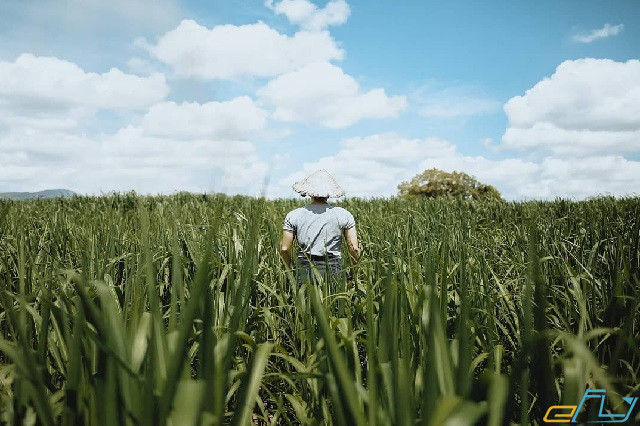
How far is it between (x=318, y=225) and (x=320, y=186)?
1.20 feet

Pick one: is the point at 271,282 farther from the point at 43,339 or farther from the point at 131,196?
the point at 131,196

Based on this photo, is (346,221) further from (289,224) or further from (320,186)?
(289,224)

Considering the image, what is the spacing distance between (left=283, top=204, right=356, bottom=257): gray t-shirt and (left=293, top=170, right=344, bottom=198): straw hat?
0.12m

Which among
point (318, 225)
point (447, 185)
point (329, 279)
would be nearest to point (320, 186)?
point (318, 225)

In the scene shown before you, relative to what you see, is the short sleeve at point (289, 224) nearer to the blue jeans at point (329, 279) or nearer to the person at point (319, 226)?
the person at point (319, 226)

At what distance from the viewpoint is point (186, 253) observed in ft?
10.4

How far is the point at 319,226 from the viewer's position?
135 inches

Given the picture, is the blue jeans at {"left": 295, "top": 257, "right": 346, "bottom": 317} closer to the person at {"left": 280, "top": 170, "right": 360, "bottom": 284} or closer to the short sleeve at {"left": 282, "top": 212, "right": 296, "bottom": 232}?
the person at {"left": 280, "top": 170, "right": 360, "bottom": 284}

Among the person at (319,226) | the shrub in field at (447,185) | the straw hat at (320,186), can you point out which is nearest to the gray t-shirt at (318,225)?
the person at (319,226)

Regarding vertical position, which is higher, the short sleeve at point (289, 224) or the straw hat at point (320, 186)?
the straw hat at point (320, 186)

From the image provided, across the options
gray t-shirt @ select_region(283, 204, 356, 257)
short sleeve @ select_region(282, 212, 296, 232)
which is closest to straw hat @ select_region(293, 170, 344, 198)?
gray t-shirt @ select_region(283, 204, 356, 257)

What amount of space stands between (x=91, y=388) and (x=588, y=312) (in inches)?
78.6

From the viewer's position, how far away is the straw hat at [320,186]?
3.49 m

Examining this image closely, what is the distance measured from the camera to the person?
342 cm
